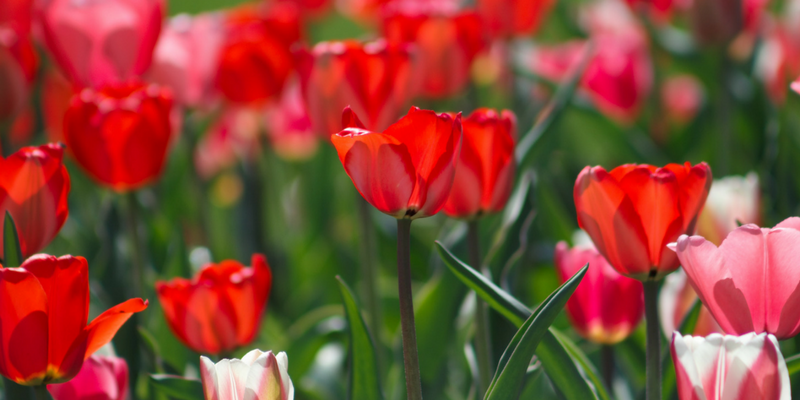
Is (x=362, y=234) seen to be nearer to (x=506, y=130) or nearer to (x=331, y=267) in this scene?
(x=506, y=130)

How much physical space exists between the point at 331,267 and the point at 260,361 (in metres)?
0.84

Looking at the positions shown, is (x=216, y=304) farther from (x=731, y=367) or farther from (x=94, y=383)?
(x=731, y=367)

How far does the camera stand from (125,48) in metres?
0.99

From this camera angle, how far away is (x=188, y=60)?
1172 millimetres

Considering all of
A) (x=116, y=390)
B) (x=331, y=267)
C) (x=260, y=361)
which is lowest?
(x=331, y=267)

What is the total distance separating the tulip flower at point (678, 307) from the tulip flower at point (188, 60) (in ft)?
2.59

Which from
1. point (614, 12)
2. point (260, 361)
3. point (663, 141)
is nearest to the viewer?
point (260, 361)

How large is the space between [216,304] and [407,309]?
0.27 meters

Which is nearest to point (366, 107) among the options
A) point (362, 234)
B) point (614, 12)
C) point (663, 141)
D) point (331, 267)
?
point (362, 234)

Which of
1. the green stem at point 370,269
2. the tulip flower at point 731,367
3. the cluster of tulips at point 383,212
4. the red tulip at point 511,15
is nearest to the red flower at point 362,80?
the cluster of tulips at point 383,212

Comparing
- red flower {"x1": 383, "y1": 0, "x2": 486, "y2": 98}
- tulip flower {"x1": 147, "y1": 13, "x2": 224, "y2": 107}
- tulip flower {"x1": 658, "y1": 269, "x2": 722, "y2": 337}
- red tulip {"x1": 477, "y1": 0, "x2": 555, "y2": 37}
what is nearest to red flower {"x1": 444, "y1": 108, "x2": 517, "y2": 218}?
tulip flower {"x1": 658, "y1": 269, "x2": 722, "y2": 337}

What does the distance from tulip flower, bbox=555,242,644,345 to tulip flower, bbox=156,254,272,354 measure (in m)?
0.30

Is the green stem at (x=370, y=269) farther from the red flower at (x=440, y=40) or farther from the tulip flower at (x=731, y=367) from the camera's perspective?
the tulip flower at (x=731, y=367)

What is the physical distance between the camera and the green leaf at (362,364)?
2.13 feet
